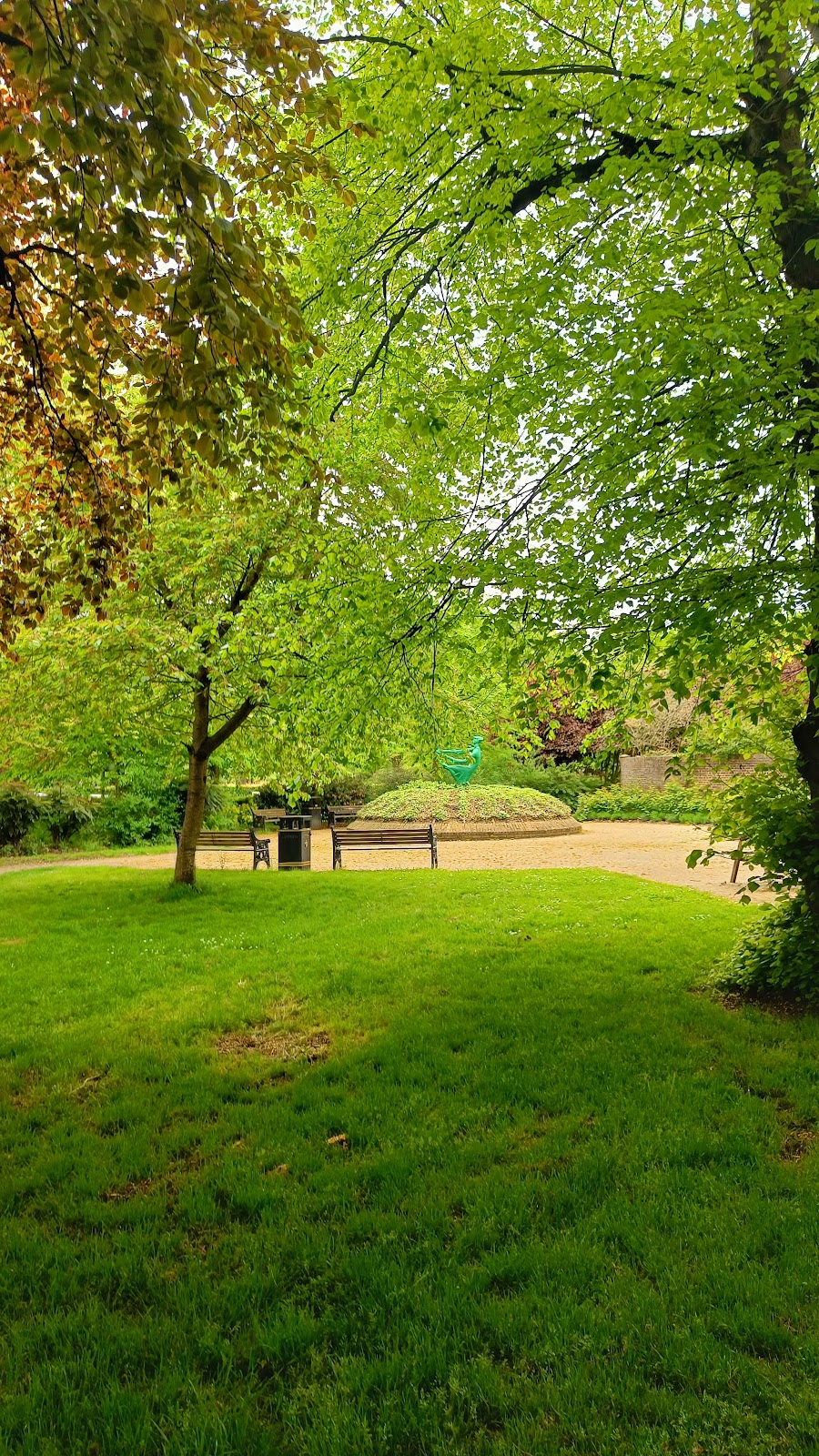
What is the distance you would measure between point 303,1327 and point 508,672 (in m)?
4.48

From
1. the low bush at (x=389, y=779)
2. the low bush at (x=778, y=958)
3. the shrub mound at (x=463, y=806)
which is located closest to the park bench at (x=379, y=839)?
the shrub mound at (x=463, y=806)

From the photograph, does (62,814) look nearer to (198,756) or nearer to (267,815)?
(267,815)

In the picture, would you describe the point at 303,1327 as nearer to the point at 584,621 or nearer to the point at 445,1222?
the point at 445,1222

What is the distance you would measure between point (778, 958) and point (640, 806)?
20.5m

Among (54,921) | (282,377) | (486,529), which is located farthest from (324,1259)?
A: (54,921)

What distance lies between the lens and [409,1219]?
3.30 meters

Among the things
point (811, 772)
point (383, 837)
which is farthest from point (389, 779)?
point (811, 772)

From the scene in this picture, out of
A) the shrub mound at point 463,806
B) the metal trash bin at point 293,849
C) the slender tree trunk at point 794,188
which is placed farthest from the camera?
the shrub mound at point 463,806

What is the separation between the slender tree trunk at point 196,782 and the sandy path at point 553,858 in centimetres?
262

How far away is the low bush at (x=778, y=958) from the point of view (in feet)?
19.2

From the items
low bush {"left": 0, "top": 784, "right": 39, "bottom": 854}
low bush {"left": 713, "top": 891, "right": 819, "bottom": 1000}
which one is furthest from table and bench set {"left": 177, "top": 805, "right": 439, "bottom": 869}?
low bush {"left": 713, "top": 891, "right": 819, "bottom": 1000}

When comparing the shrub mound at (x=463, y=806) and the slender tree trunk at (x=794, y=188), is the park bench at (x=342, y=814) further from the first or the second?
the slender tree trunk at (x=794, y=188)

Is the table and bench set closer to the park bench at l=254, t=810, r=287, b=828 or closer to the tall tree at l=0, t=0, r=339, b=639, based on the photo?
the park bench at l=254, t=810, r=287, b=828

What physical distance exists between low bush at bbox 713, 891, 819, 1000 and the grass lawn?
1.25ft
